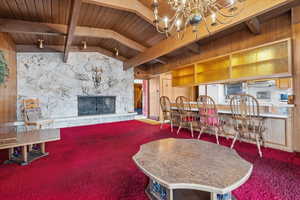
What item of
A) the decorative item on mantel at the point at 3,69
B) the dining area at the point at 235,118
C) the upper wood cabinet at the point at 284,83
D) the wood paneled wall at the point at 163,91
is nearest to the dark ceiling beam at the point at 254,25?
the dining area at the point at 235,118

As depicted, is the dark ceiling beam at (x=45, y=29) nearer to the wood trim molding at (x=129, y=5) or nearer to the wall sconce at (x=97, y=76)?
the wood trim molding at (x=129, y=5)

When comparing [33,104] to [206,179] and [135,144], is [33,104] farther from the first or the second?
[206,179]

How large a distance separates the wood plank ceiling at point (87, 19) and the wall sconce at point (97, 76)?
40.8 inches

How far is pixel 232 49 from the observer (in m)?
3.57

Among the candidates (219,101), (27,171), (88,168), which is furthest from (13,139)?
(219,101)

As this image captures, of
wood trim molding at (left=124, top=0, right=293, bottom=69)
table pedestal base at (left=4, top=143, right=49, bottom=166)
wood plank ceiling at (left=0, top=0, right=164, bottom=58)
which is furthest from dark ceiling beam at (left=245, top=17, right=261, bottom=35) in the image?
table pedestal base at (left=4, top=143, right=49, bottom=166)

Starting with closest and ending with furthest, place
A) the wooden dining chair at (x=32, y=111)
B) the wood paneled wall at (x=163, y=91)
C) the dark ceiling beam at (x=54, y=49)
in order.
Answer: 1. the wooden dining chair at (x=32, y=111)
2. the dark ceiling beam at (x=54, y=49)
3. the wood paneled wall at (x=163, y=91)

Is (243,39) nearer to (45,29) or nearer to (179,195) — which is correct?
(179,195)

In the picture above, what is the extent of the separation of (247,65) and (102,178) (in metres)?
3.67

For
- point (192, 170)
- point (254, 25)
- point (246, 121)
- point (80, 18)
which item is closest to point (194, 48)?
point (254, 25)

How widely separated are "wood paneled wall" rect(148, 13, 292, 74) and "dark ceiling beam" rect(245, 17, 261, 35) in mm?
123

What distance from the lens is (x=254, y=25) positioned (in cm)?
282

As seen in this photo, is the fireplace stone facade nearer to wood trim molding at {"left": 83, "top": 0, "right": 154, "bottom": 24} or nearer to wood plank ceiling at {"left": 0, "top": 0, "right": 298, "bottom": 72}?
wood plank ceiling at {"left": 0, "top": 0, "right": 298, "bottom": 72}

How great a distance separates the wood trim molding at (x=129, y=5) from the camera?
2.43 meters
